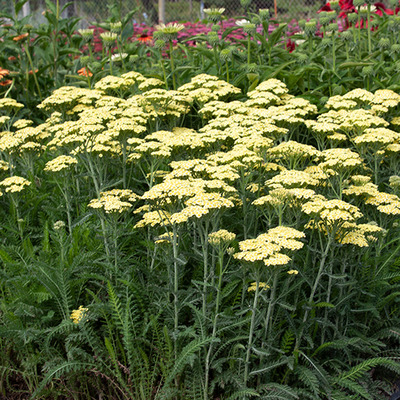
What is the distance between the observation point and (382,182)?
3705 millimetres

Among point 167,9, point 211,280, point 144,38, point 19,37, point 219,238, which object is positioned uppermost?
point 167,9

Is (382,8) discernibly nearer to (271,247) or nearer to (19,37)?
(19,37)

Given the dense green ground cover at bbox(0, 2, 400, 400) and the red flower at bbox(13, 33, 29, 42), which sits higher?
the red flower at bbox(13, 33, 29, 42)

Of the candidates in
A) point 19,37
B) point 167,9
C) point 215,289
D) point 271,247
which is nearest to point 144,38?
point 19,37

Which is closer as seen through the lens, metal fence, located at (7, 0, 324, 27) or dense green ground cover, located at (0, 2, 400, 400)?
dense green ground cover, located at (0, 2, 400, 400)

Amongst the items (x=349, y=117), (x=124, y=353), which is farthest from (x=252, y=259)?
(x=349, y=117)

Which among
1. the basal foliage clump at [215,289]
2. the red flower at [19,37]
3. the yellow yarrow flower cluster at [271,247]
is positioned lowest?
the basal foliage clump at [215,289]

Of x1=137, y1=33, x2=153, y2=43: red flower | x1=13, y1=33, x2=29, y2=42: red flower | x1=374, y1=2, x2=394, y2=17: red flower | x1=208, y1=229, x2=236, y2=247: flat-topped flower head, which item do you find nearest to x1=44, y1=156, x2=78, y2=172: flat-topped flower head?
x1=208, y1=229, x2=236, y2=247: flat-topped flower head

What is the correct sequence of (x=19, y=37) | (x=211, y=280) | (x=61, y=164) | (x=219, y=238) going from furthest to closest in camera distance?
(x=19, y=37) → (x=61, y=164) → (x=211, y=280) → (x=219, y=238)

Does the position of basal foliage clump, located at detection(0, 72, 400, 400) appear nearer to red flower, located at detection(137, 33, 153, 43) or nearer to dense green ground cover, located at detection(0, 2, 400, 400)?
dense green ground cover, located at detection(0, 2, 400, 400)

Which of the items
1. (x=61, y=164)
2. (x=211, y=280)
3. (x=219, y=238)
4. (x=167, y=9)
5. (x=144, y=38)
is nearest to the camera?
(x=219, y=238)

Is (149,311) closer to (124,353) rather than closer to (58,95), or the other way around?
(124,353)

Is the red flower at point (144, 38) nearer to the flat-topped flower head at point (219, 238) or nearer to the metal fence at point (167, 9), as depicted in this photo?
the flat-topped flower head at point (219, 238)

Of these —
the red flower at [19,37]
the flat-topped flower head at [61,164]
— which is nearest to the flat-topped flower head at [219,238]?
the flat-topped flower head at [61,164]
